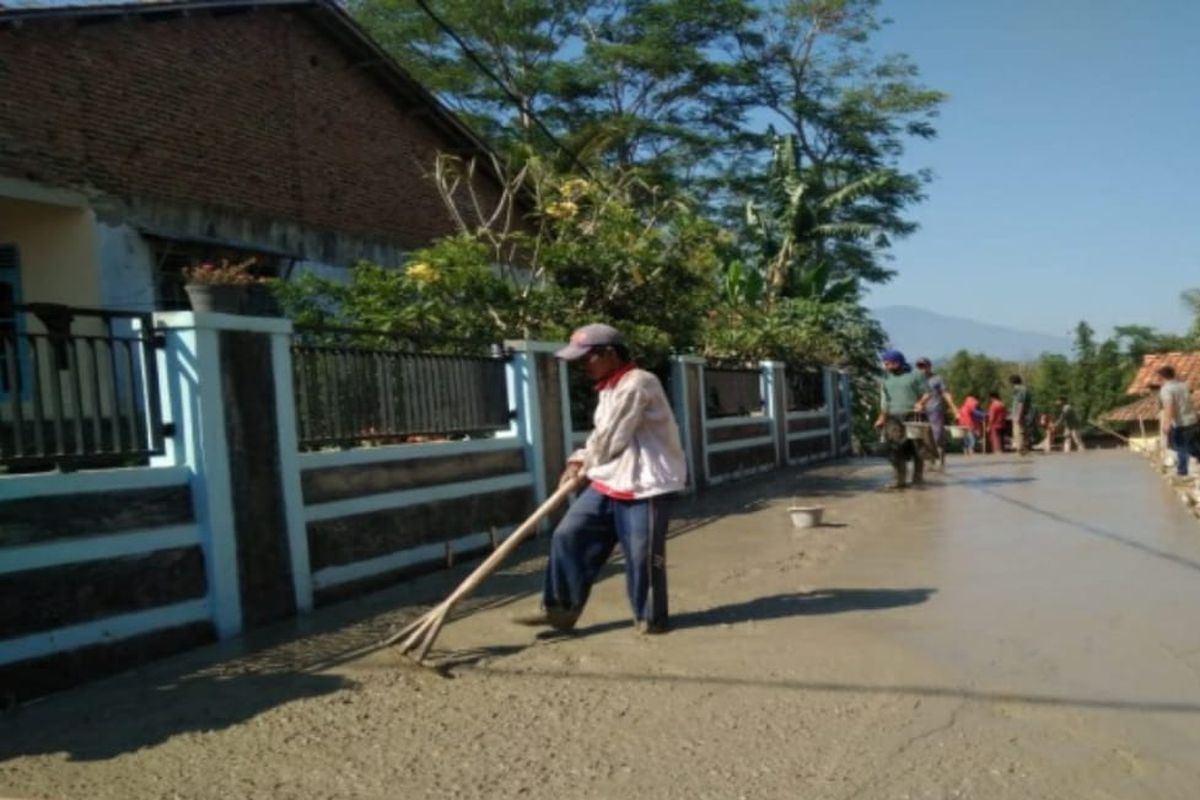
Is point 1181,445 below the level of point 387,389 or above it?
below

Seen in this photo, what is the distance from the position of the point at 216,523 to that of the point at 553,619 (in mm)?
1798

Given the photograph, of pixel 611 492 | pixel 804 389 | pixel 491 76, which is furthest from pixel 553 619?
pixel 804 389

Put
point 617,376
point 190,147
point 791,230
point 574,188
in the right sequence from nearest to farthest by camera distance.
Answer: point 617,376
point 574,188
point 190,147
point 791,230

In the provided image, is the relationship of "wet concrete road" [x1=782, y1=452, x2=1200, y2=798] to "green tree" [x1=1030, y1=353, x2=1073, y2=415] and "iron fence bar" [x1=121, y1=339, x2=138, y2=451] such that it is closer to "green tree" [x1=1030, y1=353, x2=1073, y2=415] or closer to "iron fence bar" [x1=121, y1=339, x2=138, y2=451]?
"iron fence bar" [x1=121, y1=339, x2=138, y2=451]

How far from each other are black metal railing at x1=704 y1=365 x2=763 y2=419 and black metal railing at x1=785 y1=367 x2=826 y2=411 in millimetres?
1779

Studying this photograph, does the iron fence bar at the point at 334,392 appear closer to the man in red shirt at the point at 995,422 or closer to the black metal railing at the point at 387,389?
the black metal railing at the point at 387,389

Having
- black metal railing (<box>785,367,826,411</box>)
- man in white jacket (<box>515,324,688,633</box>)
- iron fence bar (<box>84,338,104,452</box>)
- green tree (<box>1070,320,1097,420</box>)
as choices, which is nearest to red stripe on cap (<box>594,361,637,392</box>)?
man in white jacket (<box>515,324,688,633</box>)

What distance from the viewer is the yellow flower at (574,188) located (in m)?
12.3

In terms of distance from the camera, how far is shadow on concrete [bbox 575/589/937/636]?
6012mm

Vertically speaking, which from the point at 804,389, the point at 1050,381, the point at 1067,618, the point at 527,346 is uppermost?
the point at 527,346

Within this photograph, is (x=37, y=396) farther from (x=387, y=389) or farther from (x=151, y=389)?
(x=387, y=389)

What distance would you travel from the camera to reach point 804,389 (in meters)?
19.5

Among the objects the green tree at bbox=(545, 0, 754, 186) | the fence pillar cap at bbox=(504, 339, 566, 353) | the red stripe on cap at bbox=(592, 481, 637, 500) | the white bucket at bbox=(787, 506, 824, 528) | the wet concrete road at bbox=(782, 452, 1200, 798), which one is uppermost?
the green tree at bbox=(545, 0, 754, 186)

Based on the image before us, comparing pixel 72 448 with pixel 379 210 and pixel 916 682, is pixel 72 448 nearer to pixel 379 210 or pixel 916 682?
pixel 916 682
